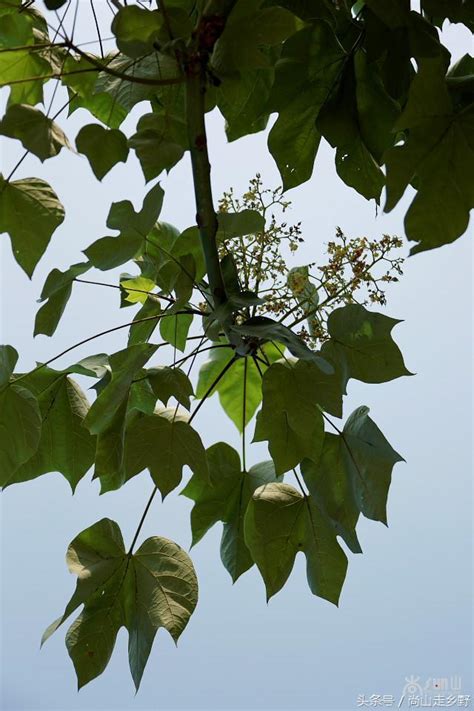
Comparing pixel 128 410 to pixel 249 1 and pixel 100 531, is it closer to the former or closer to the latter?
pixel 100 531

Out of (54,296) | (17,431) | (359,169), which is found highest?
(359,169)

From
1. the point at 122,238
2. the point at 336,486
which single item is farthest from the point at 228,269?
the point at 336,486

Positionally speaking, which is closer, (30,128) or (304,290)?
(30,128)

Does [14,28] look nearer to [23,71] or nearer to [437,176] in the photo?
[23,71]

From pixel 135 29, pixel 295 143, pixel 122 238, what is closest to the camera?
pixel 135 29

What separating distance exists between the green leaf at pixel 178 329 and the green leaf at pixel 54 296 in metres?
0.11

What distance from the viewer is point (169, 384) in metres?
0.63

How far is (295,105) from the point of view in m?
0.72

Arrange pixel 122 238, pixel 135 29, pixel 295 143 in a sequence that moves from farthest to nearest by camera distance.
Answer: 1. pixel 295 143
2. pixel 122 238
3. pixel 135 29

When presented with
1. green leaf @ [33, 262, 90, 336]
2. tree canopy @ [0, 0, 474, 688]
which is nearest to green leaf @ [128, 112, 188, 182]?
tree canopy @ [0, 0, 474, 688]

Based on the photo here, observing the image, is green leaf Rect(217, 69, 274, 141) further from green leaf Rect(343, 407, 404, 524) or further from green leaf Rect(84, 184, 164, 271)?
green leaf Rect(343, 407, 404, 524)

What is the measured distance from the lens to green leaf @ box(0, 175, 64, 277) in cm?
62

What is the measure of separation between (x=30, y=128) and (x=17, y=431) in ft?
0.78

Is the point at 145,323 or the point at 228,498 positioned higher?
the point at 145,323
